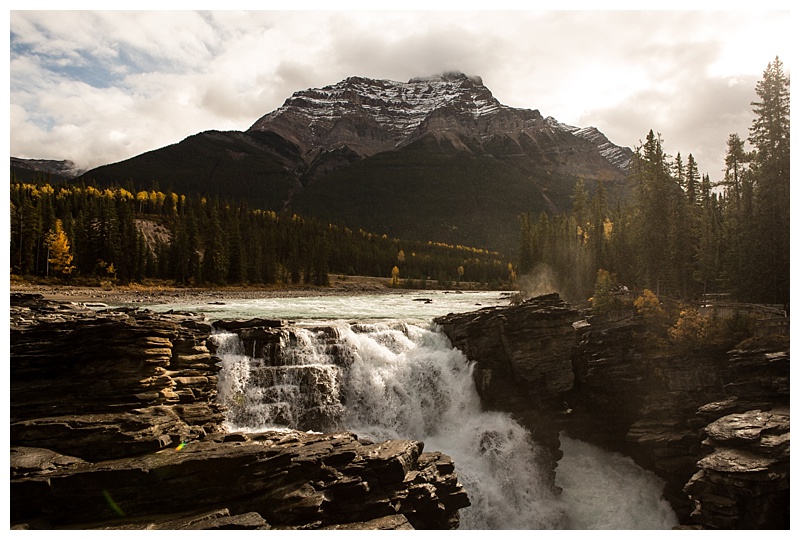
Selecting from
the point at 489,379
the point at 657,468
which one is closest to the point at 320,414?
the point at 489,379

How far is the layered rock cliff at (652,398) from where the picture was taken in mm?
17719

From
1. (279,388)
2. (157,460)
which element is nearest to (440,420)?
(279,388)

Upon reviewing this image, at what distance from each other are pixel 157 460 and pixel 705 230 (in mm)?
41799

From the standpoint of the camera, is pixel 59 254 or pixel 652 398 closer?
pixel 652 398

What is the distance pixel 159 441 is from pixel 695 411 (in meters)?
25.6

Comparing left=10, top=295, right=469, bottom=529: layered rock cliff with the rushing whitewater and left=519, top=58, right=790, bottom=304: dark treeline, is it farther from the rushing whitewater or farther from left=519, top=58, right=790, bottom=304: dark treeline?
left=519, top=58, right=790, bottom=304: dark treeline

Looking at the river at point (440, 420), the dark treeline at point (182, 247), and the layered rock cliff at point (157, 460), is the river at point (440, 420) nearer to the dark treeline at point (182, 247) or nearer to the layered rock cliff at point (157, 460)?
the layered rock cliff at point (157, 460)

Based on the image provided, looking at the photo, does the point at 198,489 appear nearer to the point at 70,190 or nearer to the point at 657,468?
the point at 657,468

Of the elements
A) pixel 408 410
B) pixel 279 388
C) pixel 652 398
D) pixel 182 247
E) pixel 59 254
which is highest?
pixel 182 247

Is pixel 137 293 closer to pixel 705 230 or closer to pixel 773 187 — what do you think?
pixel 705 230

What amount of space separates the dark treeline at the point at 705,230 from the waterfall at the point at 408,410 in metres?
15.6

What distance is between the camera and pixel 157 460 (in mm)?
15188

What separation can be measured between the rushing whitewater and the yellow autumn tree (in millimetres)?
56863

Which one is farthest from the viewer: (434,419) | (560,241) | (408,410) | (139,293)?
A: (560,241)
